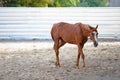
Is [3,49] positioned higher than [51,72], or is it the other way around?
[51,72]

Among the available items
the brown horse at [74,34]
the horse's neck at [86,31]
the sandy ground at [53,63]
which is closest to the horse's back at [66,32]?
the brown horse at [74,34]

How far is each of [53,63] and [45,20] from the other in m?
8.06

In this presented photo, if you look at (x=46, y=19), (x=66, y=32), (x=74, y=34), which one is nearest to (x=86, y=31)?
(x=74, y=34)

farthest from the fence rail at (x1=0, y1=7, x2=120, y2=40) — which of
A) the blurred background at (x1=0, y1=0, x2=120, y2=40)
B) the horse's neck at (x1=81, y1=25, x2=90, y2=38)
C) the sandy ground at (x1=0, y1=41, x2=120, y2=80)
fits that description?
the horse's neck at (x1=81, y1=25, x2=90, y2=38)

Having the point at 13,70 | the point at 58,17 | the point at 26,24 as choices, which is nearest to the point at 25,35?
the point at 26,24

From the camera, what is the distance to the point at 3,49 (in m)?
15.7

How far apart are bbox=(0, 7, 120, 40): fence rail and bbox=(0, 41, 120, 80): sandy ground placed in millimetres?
3124

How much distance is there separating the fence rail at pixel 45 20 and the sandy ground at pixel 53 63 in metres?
3.12

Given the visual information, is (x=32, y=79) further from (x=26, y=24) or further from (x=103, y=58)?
(x=26, y=24)

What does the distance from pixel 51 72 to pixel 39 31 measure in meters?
9.38

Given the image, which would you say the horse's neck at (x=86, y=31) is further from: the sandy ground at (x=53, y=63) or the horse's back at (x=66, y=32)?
the sandy ground at (x=53, y=63)

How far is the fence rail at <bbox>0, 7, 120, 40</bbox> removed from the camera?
1986 cm

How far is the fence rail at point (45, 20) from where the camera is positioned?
1986 centimetres

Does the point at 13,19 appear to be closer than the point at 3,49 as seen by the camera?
No
